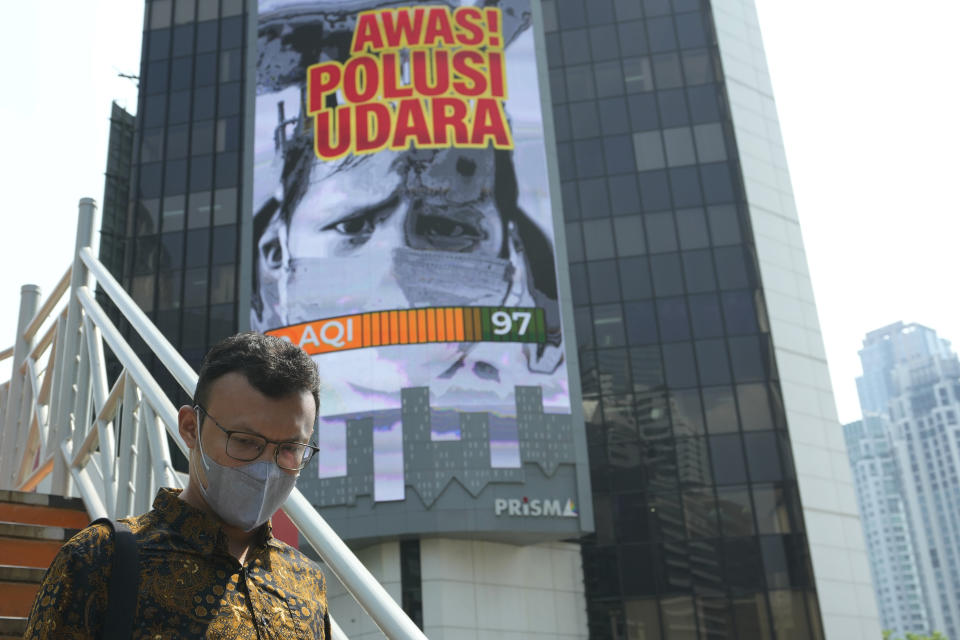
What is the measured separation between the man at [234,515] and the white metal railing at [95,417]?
1.81 feet

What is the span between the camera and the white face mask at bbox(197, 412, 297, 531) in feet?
6.91

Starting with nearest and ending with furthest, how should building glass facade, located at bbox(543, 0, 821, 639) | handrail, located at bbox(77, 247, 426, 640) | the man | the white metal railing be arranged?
1. the man
2. handrail, located at bbox(77, 247, 426, 640)
3. the white metal railing
4. building glass facade, located at bbox(543, 0, 821, 639)

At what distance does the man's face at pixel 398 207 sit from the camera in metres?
30.1

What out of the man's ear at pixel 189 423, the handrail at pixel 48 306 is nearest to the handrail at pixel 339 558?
the man's ear at pixel 189 423

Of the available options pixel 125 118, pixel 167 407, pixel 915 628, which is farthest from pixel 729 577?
pixel 915 628

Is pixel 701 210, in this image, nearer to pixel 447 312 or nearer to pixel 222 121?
pixel 447 312

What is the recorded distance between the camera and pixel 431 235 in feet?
98.6

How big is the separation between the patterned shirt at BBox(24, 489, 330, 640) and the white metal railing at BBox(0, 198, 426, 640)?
50 cm

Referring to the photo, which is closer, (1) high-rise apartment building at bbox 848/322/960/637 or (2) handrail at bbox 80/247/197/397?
(2) handrail at bbox 80/247/197/397

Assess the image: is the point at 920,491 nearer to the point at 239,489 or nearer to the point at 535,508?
the point at 535,508

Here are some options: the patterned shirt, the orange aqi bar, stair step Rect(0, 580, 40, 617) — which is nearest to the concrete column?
stair step Rect(0, 580, 40, 617)

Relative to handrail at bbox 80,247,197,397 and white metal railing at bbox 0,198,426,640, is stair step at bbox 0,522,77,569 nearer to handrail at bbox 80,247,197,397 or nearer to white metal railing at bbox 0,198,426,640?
white metal railing at bbox 0,198,426,640

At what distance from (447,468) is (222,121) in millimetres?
17134

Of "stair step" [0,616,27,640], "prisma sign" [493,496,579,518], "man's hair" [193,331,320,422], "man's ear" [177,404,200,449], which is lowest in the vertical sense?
"stair step" [0,616,27,640]
